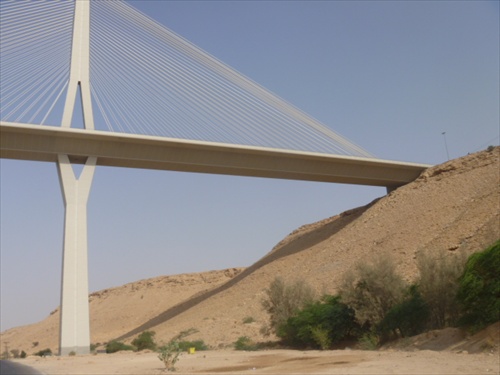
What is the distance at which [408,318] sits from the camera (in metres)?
21.3

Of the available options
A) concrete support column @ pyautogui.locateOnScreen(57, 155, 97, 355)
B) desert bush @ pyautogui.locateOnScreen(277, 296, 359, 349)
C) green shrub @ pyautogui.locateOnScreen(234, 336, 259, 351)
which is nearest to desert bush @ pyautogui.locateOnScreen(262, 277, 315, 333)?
green shrub @ pyautogui.locateOnScreen(234, 336, 259, 351)

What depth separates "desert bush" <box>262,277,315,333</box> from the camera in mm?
29453

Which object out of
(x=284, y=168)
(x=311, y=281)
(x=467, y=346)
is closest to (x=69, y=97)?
(x=284, y=168)

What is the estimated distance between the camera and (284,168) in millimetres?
40125

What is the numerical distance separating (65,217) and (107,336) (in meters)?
35.3

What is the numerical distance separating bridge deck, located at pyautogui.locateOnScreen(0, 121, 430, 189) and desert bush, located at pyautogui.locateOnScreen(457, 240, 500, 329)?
21.2 meters

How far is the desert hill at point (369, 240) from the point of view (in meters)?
34.0

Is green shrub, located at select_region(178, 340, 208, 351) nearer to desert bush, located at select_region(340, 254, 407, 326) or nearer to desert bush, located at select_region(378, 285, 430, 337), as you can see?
desert bush, located at select_region(340, 254, 407, 326)

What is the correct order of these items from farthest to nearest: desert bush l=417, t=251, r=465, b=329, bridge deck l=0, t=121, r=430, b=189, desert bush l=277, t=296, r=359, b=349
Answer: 1. bridge deck l=0, t=121, r=430, b=189
2. desert bush l=277, t=296, r=359, b=349
3. desert bush l=417, t=251, r=465, b=329

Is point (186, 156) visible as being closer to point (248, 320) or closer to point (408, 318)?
point (248, 320)

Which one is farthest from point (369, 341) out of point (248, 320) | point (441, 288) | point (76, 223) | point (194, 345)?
point (76, 223)

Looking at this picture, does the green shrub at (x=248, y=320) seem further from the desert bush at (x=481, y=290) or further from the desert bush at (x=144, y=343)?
the desert bush at (x=481, y=290)

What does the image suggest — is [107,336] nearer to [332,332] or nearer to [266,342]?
[266,342]

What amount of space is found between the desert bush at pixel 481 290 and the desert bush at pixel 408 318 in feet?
13.2
